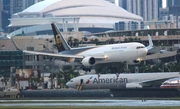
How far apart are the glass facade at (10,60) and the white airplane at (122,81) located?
3012cm

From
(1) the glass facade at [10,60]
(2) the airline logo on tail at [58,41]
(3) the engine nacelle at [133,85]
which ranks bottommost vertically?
(3) the engine nacelle at [133,85]

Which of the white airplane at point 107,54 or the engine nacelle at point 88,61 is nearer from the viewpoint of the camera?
the white airplane at point 107,54

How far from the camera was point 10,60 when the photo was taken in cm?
13888

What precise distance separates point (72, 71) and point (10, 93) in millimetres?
34261

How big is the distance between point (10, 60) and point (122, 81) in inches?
1435

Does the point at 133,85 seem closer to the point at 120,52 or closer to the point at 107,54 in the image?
the point at 120,52

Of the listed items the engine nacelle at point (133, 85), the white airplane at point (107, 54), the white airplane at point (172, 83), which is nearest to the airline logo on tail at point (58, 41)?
the white airplane at point (107, 54)

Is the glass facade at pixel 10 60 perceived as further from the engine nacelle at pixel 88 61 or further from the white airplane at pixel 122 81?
the white airplane at pixel 122 81

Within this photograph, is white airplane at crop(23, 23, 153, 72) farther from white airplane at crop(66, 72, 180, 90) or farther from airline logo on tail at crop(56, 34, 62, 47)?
airline logo on tail at crop(56, 34, 62, 47)

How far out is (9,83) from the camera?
5069 inches

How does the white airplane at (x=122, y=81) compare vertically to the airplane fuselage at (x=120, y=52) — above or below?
below

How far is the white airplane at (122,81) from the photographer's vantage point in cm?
10334

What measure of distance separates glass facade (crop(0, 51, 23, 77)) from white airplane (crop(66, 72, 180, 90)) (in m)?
30.1

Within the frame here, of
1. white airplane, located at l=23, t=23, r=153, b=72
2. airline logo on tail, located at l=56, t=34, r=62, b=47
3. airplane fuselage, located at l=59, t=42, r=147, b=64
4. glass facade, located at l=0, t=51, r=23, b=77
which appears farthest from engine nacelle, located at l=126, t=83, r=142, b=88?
glass facade, located at l=0, t=51, r=23, b=77
